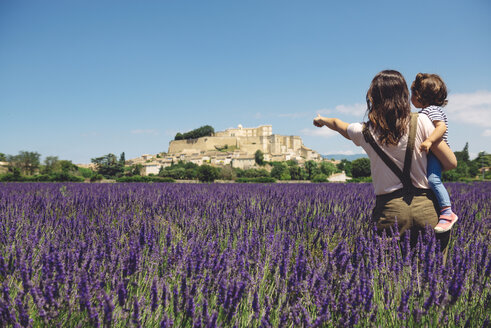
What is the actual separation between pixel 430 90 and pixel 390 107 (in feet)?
1.30

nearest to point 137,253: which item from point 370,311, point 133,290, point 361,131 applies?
point 133,290

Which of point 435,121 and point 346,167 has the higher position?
point 346,167

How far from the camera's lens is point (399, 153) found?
1.86 metres

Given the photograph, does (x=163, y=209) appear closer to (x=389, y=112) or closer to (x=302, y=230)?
(x=302, y=230)

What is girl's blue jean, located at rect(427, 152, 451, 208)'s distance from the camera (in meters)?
1.84

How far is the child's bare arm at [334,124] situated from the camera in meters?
2.05

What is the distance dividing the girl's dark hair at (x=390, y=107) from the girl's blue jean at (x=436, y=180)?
24 centimetres

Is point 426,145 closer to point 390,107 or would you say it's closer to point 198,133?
point 390,107

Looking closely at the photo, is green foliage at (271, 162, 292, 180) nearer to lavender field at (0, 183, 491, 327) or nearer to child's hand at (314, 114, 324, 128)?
child's hand at (314, 114, 324, 128)

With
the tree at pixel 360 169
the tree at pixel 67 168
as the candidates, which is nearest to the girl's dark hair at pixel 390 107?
the tree at pixel 67 168

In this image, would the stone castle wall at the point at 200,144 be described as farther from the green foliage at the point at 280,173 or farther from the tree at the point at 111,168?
the green foliage at the point at 280,173

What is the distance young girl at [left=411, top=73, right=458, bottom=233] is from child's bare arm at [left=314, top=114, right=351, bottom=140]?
1.44 ft

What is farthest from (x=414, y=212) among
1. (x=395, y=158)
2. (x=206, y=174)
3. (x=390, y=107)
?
(x=206, y=174)

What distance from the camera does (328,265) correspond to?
1.55 metres
